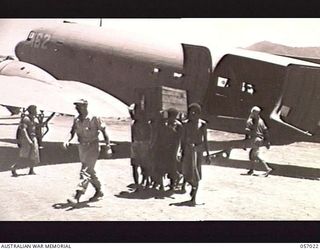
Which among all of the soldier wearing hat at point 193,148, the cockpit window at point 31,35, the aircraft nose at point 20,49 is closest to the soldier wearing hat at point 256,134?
the soldier wearing hat at point 193,148

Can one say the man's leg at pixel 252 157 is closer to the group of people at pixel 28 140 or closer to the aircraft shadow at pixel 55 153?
the aircraft shadow at pixel 55 153

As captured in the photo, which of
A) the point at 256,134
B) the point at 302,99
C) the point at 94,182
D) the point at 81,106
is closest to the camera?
the point at 81,106

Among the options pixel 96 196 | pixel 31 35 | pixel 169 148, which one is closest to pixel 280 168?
pixel 169 148

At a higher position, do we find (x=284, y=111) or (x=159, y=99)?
(x=159, y=99)

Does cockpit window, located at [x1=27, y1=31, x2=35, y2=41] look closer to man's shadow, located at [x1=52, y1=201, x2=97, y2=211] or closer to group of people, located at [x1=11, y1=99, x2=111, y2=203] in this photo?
group of people, located at [x1=11, y1=99, x2=111, y2=203]

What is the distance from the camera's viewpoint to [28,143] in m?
5.24

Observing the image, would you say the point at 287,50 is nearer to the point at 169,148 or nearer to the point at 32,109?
the point at 169,148

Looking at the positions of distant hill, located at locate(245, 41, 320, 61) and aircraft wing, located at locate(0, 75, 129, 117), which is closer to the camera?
aircraft wing, located at locate(0, 75, 129, 117)

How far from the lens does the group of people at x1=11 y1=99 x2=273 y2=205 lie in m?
5.05

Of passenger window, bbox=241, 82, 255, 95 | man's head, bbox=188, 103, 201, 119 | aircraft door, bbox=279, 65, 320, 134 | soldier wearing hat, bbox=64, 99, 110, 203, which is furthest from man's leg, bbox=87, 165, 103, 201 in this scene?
aircraft door, bbox=279, 65, 320, 134

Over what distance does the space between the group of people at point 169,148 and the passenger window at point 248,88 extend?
586mm

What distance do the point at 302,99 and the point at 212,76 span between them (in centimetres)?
97

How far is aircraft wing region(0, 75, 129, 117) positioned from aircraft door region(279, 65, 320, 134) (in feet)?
5.55

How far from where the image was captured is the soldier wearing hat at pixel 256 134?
5.27 m
